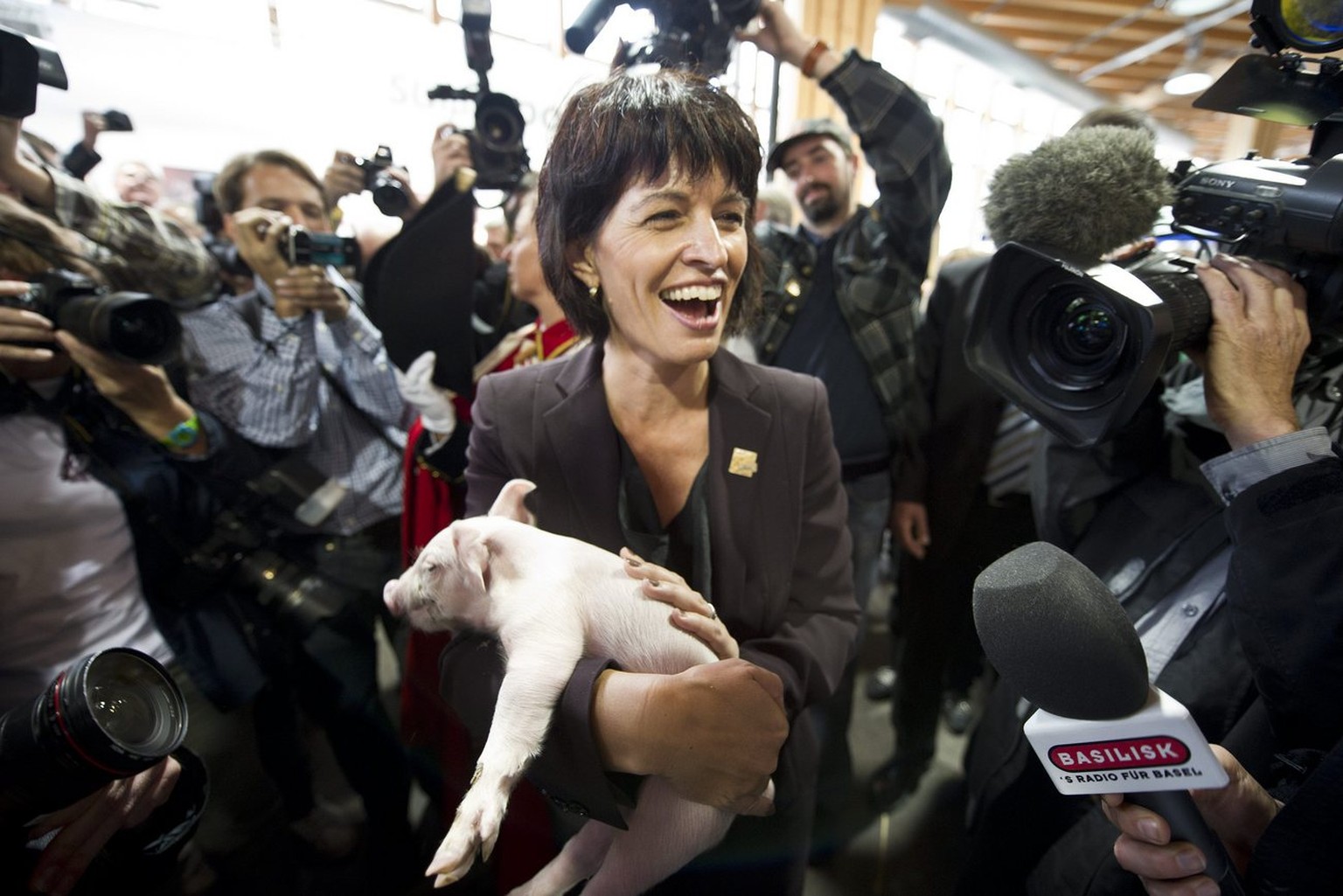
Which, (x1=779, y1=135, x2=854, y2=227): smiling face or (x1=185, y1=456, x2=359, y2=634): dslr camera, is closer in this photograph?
(x1=185, y1=456, x2=359, y2=634): dslr camera

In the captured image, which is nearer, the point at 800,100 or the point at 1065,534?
the point at 1065,534

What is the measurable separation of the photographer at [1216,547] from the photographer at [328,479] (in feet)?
3.00

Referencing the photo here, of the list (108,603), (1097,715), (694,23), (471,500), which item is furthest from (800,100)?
(108,603)

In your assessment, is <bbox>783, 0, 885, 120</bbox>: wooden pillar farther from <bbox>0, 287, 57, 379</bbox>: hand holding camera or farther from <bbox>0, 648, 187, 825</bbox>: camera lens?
<bbox>0, 648, 187, 825</bbox>: camera lens

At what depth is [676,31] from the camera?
888mm

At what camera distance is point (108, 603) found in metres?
0.86

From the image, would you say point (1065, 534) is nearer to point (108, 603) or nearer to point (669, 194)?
point (669, 194)

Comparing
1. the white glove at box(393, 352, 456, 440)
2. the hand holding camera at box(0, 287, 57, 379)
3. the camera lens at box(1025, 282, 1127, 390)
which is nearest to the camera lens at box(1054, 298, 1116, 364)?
the camera lens at box(1025, 282, 1127, 390)

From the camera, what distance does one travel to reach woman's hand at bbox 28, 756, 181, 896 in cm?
69

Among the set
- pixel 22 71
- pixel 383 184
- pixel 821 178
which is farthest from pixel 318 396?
pixel 821 178

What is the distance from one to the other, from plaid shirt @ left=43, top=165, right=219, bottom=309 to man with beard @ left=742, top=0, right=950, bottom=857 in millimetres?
1138

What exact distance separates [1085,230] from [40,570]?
141 centimetres

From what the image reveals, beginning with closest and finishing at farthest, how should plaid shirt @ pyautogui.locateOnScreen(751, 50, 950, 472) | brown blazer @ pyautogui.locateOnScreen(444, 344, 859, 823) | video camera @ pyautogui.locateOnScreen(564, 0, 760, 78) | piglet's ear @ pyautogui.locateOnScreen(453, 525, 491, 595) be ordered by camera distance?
piglet's ear @ pyautogui.locateOnScreen(453, 525, 491, 595), brown blazer @ pyautogui.locateOnScreen(444, 344, 859, 823), video camera @ pyautogui.locateOnScreen(564, 0, 760, 78), plaid shirt @ pyautogui.locateOnScreen(751, 50, 950, 472)

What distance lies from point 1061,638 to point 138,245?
151 centimetres
